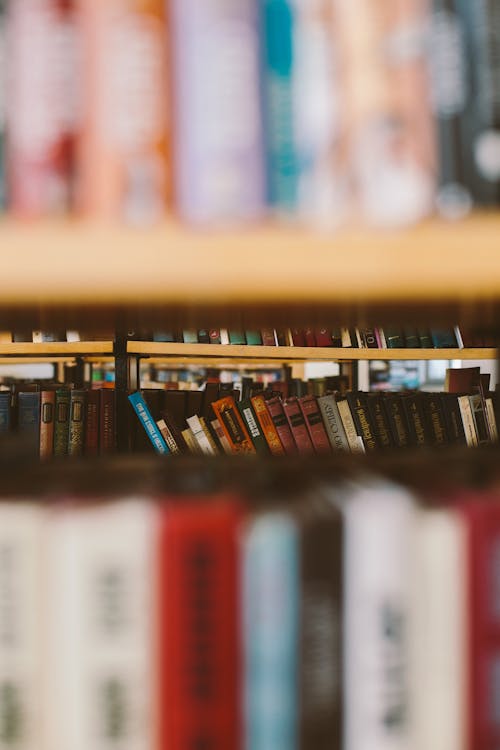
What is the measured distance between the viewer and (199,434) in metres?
1.79

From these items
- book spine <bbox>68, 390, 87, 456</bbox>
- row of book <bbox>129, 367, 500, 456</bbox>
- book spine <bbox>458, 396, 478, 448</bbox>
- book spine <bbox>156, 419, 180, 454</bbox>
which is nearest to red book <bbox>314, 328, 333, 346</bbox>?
row of book <bbox>129, 367, 500, 456</bbox>

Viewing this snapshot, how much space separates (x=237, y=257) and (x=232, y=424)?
1.35m

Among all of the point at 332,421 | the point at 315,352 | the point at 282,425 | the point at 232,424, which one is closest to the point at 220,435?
the point at 232,424

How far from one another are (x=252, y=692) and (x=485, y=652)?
173mm

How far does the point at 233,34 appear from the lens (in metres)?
0.46

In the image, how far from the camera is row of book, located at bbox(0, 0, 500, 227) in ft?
1.51

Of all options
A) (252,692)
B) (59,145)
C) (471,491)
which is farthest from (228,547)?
(59,145)

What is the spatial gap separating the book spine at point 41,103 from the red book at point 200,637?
243mm

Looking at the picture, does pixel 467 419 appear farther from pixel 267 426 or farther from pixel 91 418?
pixel 91 418

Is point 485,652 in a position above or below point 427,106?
below

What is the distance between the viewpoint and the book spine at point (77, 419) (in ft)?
5.90

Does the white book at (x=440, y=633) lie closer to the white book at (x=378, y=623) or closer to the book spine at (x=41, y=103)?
the white book at (x=378, y=623)

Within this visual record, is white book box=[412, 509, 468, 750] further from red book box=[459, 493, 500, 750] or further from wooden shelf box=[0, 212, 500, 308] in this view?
wooden shelf box=[0, 212, 500, 308]

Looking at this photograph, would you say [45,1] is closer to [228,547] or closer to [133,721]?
[228,547]
